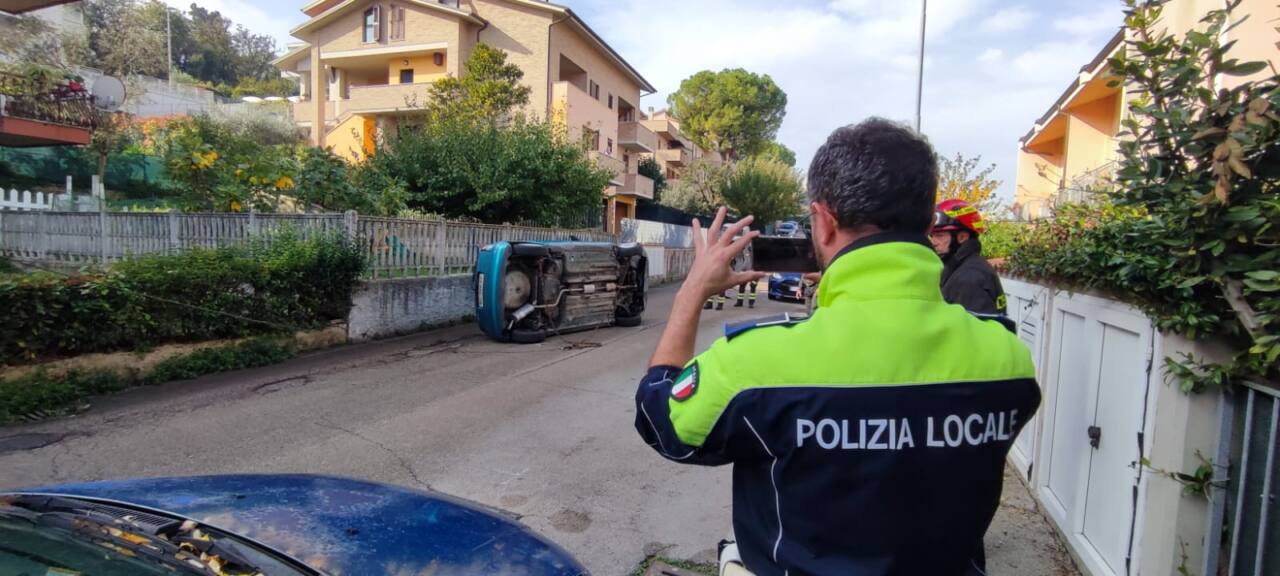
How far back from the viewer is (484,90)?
21.0 metres

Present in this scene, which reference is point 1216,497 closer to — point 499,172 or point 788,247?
point 788,247

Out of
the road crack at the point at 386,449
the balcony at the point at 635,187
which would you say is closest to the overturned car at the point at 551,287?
the road crack at the point at 386,449

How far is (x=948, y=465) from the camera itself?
50.4 inches

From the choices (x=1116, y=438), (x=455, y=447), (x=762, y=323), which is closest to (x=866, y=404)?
(x=762, y=323)

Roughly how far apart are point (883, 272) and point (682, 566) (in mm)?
2747

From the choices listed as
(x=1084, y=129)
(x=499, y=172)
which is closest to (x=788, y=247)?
(x=499, y=172)

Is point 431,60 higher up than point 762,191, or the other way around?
point 431,60

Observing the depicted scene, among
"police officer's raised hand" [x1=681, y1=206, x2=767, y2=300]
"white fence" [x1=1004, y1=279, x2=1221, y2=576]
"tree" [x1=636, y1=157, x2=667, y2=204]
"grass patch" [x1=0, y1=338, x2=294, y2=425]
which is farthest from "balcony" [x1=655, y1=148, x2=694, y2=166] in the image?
"police officer's raised hand" [x1=681, y1=206, x2=767, y2=300]

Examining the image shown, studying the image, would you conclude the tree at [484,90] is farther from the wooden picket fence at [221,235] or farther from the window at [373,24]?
the wooden picket fence at [221,235]

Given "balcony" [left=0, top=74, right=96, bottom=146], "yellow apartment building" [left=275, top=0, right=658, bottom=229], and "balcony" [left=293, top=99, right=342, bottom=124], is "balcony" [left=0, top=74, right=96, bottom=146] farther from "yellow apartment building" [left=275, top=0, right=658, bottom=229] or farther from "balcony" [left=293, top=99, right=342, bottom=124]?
"balcony" [left=293, top=99, right=342, bottom=124]

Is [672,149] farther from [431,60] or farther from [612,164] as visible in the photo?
[431,60]

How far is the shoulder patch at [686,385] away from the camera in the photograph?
4.35 feet

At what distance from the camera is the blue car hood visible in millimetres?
2258

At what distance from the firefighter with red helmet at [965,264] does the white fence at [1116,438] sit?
0.46m
